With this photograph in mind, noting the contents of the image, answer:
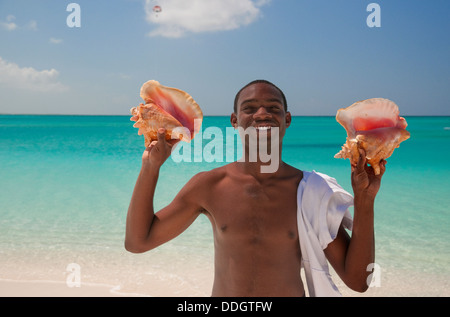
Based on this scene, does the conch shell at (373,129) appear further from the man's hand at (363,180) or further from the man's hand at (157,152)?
the man's hand at (157,152)

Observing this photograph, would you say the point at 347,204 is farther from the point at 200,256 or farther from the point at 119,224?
the point at 119,224

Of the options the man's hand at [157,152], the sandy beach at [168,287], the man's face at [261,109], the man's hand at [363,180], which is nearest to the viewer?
the man's hand at [363,180]

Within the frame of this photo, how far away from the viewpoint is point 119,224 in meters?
6.96

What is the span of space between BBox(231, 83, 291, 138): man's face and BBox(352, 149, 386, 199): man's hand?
415mm

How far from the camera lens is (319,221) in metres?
1.72

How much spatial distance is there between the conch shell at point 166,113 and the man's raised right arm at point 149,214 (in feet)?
0.19

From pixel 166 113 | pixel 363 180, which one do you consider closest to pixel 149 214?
pixel 166 113

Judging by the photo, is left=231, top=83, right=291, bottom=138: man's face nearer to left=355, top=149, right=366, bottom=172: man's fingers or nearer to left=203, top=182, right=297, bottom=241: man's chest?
left=203, top=182, right=297, bottom=241: man's chest

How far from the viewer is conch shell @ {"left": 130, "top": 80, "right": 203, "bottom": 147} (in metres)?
1.71

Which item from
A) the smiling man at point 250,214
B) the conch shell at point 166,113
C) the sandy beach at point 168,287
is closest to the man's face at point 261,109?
the smiling man at point 250,214

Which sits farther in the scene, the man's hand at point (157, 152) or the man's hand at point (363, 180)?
the man's hand at point (157, 152)

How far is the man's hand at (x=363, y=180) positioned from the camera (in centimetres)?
153

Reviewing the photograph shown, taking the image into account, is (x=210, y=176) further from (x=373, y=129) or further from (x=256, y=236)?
(x=373, y=129)

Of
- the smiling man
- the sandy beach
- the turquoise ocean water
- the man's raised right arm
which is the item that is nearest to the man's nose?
the smiling man
